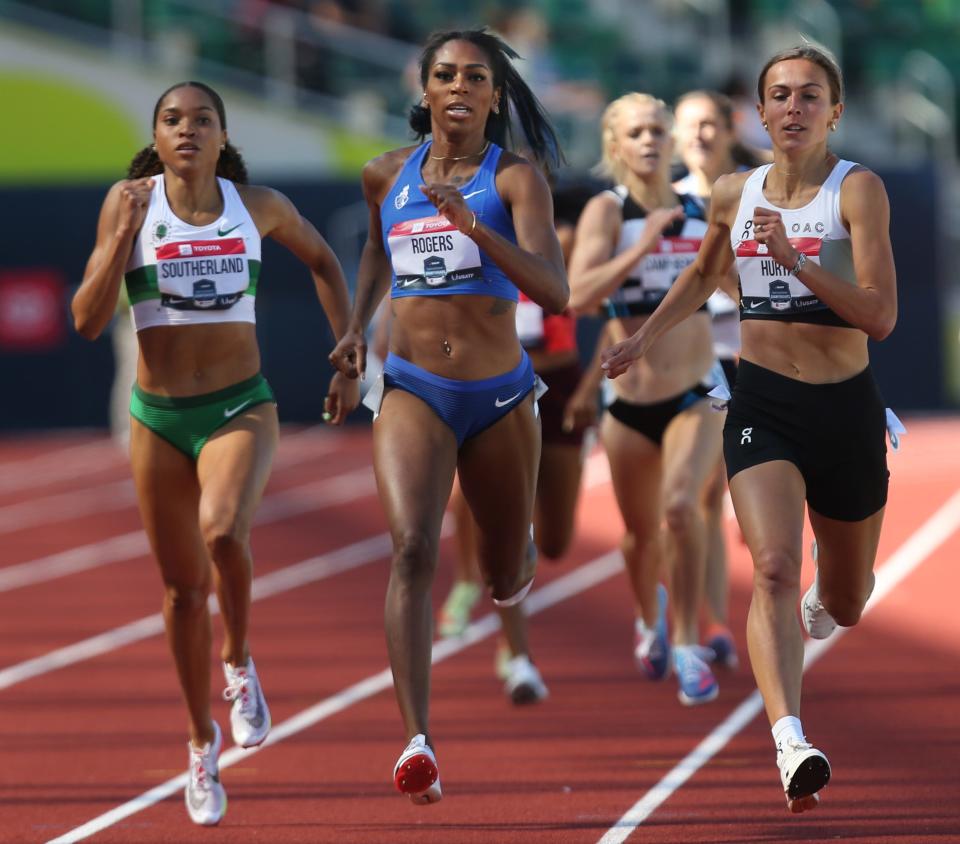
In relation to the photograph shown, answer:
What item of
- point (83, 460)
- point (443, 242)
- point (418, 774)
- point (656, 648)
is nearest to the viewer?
point (418, 774)

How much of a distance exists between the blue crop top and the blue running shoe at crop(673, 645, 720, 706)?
2380 mm

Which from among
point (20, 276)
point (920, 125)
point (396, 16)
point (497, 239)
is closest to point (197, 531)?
point (497, 239)

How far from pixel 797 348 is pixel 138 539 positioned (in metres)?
9.28

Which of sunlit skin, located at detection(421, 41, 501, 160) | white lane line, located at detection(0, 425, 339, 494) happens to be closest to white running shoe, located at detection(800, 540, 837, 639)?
sunlit skin, located at detection(421, 41, 501, 160)

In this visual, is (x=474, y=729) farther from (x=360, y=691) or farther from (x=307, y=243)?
(x=307, y=243)

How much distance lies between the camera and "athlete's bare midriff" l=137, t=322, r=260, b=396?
19.1 feet

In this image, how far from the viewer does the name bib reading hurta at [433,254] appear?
5367 millimetres

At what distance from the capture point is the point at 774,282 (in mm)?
5121

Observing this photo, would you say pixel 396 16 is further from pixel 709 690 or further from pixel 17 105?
pixel 709 690

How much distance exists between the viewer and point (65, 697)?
817cm

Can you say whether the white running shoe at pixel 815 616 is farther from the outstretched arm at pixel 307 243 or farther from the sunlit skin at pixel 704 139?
the sunlit skin at pixel 704 139

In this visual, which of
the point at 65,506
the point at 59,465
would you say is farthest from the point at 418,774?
the point at 59,465

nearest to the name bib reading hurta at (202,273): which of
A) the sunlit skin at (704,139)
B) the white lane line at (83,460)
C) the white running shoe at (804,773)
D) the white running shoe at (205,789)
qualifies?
the white running shoe at (205,789)

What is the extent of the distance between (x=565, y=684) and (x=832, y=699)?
1.17 m
